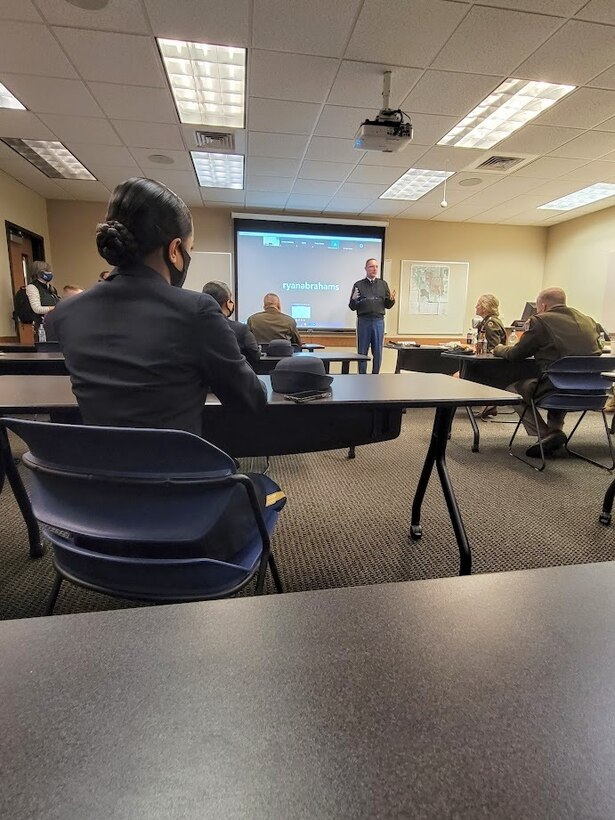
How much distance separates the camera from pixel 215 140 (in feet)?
12.8

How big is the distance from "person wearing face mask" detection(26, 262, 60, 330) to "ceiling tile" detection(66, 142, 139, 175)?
3.92 ft

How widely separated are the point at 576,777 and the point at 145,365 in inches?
33.8

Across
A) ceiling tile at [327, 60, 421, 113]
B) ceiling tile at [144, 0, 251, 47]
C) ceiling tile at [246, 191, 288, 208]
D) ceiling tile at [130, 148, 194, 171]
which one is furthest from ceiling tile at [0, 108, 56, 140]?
ceiling tile at [327, 60, 421, 113]

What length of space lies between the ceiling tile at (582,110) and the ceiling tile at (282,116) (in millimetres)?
1880

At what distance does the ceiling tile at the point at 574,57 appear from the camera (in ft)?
7.91

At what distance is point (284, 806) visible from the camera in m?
0.17

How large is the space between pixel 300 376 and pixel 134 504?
689mm

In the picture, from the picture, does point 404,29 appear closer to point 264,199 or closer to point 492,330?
point 492,330

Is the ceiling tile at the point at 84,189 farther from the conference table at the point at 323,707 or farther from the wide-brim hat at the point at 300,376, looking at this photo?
the conference table at the point at 323,707

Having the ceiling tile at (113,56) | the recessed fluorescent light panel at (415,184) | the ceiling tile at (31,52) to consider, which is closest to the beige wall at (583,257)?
the recessed fluorescent light panel at (415,184)

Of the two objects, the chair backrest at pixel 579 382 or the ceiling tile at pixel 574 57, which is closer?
the ceiling tile at pixel 574 57

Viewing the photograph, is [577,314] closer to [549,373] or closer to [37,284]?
[549,373]

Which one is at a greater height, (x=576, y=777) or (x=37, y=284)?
(x=37, y=284)

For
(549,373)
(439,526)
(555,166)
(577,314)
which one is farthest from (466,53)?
(439,526)
